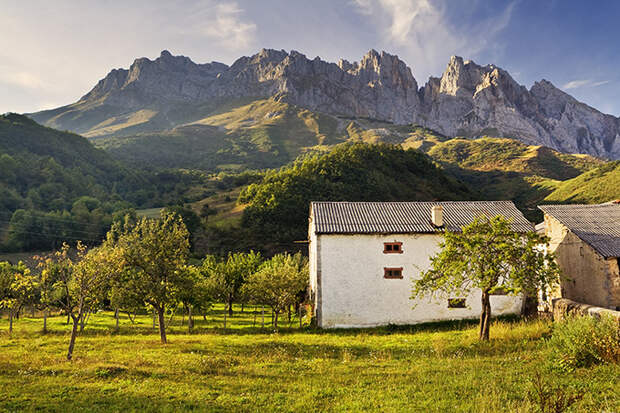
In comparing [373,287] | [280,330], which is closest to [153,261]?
[280,330]

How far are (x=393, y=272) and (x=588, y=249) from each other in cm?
1312

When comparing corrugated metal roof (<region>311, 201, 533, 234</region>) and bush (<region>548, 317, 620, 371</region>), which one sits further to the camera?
corrugated metal roof (<region>311, 201, 533, 234</region>)

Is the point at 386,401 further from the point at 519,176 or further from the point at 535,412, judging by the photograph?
the point at 519,176

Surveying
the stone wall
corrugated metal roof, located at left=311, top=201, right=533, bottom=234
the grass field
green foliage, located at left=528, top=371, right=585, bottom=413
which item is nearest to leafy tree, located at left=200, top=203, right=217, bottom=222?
corrugated metal roof, located at left=311, top=201, right=533, bottom=234

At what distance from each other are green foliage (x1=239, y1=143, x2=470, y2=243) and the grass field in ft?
228

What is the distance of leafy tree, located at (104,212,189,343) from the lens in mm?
20250

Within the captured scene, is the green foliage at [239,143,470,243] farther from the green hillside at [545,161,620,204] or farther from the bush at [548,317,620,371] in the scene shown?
the bush at [548,317,620,371]

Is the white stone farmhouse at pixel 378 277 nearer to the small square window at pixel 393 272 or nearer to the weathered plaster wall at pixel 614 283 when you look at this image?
the small square window at pixel 393 272

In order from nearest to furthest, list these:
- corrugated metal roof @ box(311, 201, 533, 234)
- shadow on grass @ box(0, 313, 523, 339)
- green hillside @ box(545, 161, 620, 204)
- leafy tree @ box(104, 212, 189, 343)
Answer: leafy tree @ box(104, 212, 189, 343) < shadow on grass @ box(0, 313, 523, 339) < corrugated metal roof @ box(311, 201, 533, 234) < green hillside @ box(545, 161, 620, 204)

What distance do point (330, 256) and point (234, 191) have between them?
113008mm

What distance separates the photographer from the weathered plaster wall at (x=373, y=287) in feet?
83.1

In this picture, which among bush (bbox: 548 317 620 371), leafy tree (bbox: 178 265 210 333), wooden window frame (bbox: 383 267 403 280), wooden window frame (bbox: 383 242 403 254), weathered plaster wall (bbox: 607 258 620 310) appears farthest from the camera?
wooden window frame (bbox: 383 242 403 254)

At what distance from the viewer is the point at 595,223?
25.5 meters

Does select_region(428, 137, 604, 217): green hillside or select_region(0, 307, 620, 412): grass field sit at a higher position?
select_region(428, 137, 604, 217): green hillside
